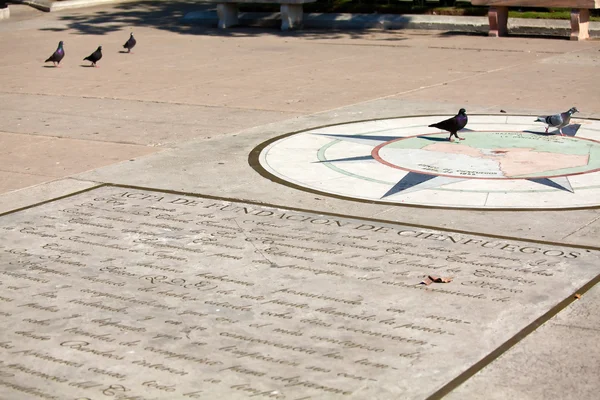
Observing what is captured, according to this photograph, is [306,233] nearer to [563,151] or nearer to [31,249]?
[31,249]

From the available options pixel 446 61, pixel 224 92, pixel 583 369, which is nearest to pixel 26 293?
pixel 583 369

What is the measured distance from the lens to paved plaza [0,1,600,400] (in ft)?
16.6

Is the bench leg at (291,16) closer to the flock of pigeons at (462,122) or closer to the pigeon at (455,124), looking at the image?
the flock of pigeons at (462,122)

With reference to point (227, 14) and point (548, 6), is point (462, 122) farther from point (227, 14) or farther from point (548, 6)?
point (227, 14)

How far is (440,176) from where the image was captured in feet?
29.3

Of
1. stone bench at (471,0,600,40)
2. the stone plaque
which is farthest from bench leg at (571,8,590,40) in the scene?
the stone plaque

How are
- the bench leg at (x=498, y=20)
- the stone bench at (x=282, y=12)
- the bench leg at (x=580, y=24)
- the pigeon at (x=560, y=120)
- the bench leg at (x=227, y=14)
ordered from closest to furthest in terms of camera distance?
the pigeon at (x=560, y=120)
the bench leg at (x=580, y=24)
the bench leg at (x=498, y=20)
the stone bench at (x=282, y=12)
the bench leg at (x=227, y=14)

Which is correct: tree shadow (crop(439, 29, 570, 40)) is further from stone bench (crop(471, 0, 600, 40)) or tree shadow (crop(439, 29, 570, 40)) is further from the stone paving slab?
the stone paving slab

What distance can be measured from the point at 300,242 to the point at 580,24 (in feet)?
48.3

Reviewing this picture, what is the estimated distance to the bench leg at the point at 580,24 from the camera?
65.4ft

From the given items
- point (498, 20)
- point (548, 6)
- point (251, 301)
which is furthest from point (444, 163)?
point (498, 20)

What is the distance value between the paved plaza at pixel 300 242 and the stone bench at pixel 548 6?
5.37 meters

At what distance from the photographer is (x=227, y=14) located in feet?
79.4

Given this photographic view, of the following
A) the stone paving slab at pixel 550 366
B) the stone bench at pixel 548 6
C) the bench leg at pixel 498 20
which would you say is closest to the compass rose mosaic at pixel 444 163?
the stone paving slab at pixel 550 366
